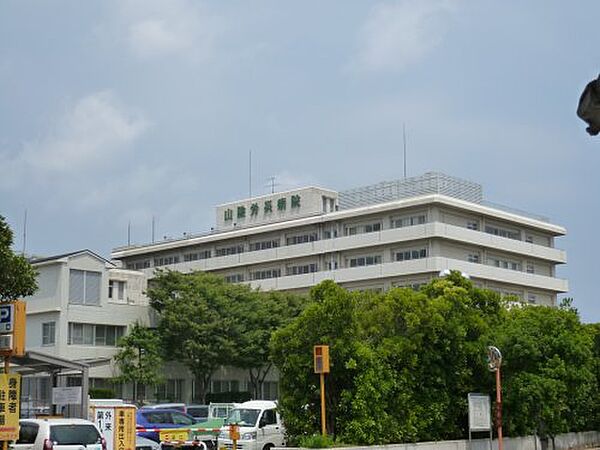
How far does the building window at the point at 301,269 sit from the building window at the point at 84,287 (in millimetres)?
19881

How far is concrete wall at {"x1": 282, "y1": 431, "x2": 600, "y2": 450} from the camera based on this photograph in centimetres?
2420

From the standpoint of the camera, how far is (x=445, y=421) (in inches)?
1038

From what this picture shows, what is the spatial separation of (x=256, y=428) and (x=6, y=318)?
36.6 ft

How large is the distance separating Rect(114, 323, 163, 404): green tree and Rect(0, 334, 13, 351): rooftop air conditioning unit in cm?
3434

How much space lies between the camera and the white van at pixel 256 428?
27.4 meters

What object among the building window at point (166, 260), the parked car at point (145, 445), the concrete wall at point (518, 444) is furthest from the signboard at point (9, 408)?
the building window at point (166, 260)

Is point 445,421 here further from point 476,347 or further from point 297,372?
point 297,372

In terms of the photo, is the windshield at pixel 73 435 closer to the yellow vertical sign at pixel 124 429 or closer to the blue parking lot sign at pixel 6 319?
the blue parking lot sign at pixel 6 319

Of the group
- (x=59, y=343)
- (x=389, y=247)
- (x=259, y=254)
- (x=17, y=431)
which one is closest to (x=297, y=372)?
(x=17, y=431)

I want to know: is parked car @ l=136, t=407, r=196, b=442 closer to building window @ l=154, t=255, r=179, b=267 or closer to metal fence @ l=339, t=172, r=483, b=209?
metal fence @ l=339, t=172, r=483, b=209

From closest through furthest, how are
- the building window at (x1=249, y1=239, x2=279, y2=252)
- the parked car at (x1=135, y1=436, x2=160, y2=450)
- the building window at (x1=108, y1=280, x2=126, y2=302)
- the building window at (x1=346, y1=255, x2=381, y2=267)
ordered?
1. the parked car at (x1=135, y1=436, x2=160, y2=450)
2. the building window at (x1=346, y1=255, x2=381, y2=267)
3. the building window at (x1=108, y1=280, x2=126, y2=302)
4. the building window at (x1=249, y1=239, x2=279, y2=252)

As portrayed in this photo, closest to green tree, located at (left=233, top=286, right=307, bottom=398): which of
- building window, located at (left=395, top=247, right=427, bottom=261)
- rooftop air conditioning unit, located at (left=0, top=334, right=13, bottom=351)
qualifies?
building window, located at (left=395, top=247, right=427, bottom=261)

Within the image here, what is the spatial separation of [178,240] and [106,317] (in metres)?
24.7

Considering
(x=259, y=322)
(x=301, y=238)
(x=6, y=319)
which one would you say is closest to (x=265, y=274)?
(x=301, y=238)
